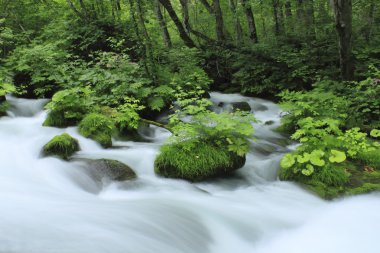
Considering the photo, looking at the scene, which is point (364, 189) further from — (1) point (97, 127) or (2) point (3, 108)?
(2) point (3, 108)

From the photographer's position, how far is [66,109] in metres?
7.70

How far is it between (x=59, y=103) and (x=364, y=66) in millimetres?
8745

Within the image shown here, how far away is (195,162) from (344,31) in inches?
224

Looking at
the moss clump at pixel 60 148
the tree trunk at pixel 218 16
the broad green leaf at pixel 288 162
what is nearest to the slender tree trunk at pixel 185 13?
the tree trunk at pixel 218 16

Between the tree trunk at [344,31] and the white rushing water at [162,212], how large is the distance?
13.7 ft

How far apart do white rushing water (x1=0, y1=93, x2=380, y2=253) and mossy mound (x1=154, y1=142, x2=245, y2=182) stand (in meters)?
0.15

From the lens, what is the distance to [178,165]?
529 centimetres

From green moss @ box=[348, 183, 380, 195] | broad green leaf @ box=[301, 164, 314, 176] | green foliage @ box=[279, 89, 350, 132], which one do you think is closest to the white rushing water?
green moss @ box=[348, 183, 380, 195]

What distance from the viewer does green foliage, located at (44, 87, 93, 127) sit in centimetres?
752

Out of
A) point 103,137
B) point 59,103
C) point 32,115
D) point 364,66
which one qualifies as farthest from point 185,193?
point 364,66

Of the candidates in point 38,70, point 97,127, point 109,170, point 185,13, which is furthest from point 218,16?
point 109,170

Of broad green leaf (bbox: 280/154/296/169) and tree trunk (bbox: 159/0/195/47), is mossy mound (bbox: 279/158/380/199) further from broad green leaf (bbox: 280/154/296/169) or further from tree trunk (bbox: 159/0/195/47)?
tree trunk (bbox: 159/0/195/47)

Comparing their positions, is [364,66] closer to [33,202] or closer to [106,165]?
[106,165]

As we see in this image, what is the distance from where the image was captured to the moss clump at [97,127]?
6.83m
